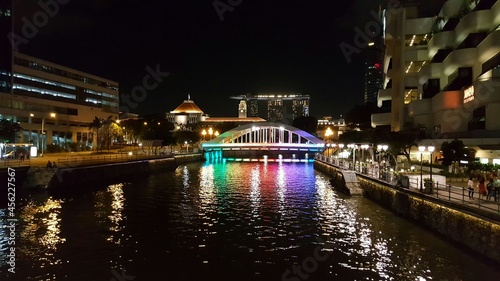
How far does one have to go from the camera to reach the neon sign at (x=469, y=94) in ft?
150

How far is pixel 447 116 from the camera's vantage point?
55625 mm

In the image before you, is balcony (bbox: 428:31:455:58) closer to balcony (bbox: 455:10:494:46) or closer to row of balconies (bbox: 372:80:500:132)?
balcony (bbox: 455:10:494:46)

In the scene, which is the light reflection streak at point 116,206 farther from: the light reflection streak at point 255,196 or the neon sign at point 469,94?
the neon sign at point 469,94

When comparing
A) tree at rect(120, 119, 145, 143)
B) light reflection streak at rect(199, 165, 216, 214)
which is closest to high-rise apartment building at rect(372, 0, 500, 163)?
light reflection streak at rect(199, 165, 216, 214)

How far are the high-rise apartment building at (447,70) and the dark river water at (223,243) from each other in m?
17.8

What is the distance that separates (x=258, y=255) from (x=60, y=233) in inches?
511

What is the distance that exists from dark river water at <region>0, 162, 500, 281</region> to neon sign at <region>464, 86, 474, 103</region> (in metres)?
18.1

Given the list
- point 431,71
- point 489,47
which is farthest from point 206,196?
point 431,71

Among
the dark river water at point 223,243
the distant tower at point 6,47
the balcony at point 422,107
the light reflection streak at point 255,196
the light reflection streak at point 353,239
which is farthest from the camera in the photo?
the distant tower at point 6,47

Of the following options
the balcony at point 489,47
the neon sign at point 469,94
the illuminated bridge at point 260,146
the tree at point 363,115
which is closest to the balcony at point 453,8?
the balcony at point 489,47

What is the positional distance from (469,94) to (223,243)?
36.3 meters

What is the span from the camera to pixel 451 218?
79.3 feet

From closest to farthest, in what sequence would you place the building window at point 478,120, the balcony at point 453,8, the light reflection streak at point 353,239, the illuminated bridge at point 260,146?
1. the light reflection streak at point 353,239
2. the building window at point 478,120
3. the balcony at point 453,8
4. the illuminated bridge at point 260,146

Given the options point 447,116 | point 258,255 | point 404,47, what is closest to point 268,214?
point 258,255
